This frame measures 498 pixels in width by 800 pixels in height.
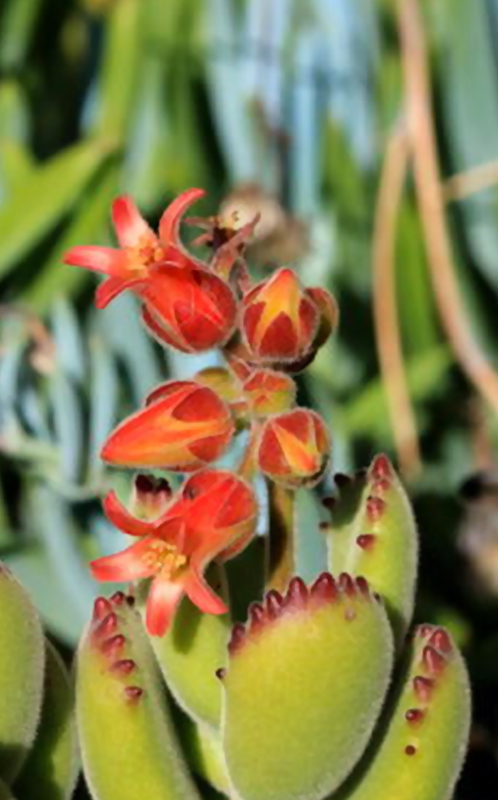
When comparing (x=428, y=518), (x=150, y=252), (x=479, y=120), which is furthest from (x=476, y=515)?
(x=150, y=252)

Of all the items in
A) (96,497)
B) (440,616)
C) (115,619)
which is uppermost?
(115,619)

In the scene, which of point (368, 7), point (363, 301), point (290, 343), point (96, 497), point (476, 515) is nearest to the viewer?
point (290, 343)

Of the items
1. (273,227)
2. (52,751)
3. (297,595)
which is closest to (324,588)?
(297,595)

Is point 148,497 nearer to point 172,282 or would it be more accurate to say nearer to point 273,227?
point 172,282

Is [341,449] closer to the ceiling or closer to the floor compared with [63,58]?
closer to the floor

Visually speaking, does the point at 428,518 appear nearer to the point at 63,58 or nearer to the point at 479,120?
the point at 479,120

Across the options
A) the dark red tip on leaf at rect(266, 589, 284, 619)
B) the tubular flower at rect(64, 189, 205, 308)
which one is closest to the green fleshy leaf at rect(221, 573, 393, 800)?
the dark red tip on leaf at rect(266, 589, 284, 619)
